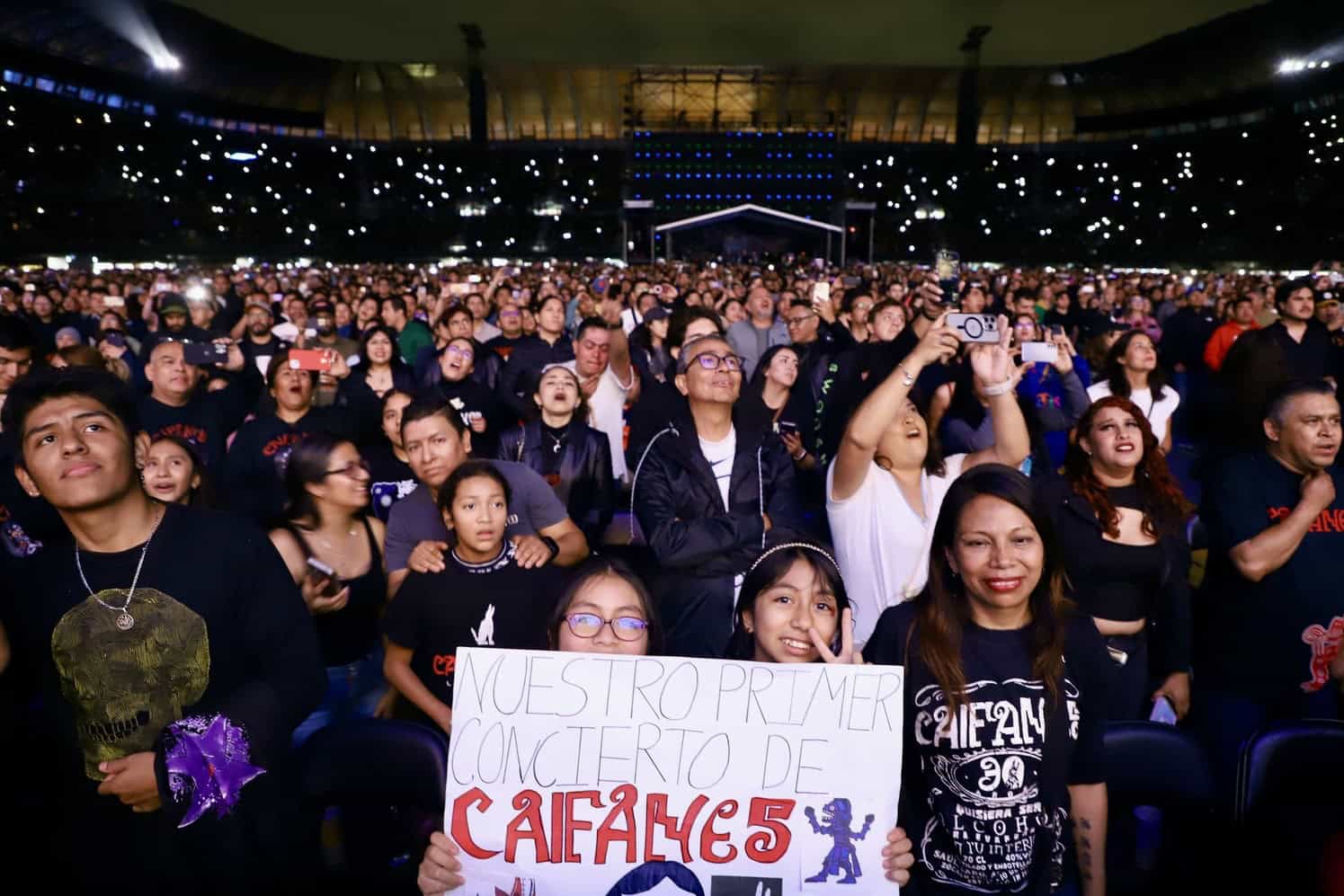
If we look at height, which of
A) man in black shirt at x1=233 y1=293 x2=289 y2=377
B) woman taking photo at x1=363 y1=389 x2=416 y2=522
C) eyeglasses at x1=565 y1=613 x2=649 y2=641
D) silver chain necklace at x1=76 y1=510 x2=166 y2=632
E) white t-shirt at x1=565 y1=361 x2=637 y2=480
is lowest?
eyeglasses at x1=565 y1=613 x2=649 y2=641

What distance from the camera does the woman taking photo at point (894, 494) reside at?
3.82m

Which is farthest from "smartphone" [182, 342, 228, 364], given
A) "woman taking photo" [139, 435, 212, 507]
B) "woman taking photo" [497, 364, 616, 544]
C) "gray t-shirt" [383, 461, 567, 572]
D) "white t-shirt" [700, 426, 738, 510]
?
"white t-shirt" [700, 426, 738, 510]

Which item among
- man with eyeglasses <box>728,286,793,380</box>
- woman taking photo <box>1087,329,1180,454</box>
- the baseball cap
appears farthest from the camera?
the baseball cap

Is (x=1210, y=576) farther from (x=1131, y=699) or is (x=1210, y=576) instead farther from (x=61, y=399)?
Answer: (x=61, y=399)

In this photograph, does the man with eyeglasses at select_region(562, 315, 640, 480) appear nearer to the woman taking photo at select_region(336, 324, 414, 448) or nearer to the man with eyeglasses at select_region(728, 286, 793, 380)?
the woman taking photo at select_region(336, 324, 414, 448)

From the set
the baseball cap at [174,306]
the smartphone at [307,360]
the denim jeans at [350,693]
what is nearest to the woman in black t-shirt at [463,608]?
the denim jeans at [350,693]

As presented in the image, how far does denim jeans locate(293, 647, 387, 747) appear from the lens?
371 centimetres

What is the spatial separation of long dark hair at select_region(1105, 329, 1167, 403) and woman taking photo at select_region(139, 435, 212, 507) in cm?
595

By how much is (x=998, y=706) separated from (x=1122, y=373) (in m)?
5.12

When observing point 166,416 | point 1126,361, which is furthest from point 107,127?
point 1126,361

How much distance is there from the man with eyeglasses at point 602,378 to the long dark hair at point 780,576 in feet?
11.7

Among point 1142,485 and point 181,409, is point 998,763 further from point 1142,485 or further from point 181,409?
point 181,409

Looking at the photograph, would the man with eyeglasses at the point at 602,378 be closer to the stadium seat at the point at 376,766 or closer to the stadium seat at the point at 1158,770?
the stadium seat at the point at 376,766

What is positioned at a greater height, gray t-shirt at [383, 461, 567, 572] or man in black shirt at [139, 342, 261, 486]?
man in black shirt at [139, 342, 261, 486]
